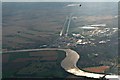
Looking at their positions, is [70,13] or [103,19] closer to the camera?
[103,19]

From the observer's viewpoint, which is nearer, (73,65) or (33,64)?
(73,65)

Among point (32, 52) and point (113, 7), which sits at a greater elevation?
point (113, 7)

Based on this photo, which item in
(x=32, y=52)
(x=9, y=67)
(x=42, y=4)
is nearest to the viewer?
(x=9, y=67)

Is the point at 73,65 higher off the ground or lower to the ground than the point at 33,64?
higher

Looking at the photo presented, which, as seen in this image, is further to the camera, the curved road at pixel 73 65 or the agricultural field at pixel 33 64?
the agricultural field at pixel 33 64

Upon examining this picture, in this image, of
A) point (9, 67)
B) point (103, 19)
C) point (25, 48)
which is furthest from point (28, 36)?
point (103, 19)

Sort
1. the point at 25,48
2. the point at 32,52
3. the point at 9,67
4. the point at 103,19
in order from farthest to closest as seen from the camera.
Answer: the point at 103,19, the point at 25,48, the point at 32,52, the point at 9,67

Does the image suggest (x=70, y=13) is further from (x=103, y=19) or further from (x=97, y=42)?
(x=97, y=42)

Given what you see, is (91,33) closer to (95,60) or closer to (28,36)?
(28,36)

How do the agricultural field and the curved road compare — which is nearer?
the curved road
